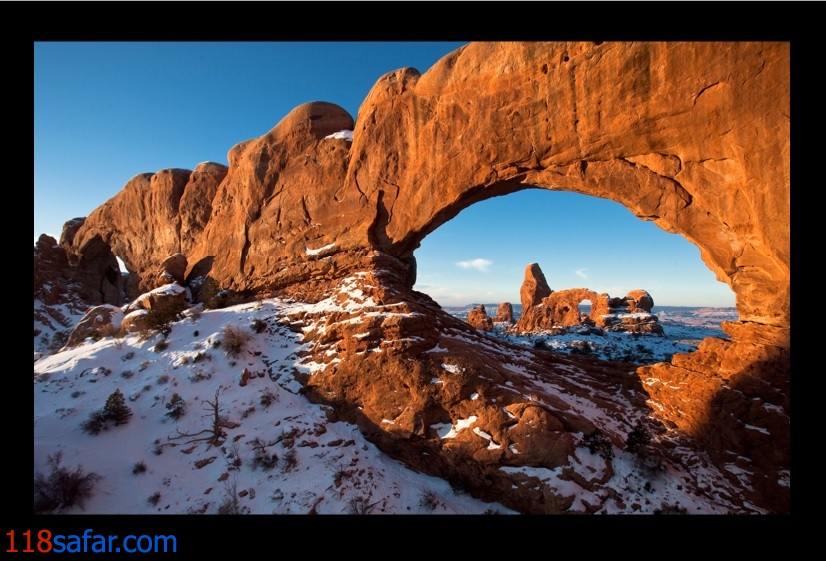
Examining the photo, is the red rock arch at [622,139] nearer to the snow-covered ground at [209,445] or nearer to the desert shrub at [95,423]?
the snow-covered ground at [209,445]

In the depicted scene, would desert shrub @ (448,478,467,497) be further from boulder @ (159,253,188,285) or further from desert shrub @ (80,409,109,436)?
boulder @ (159,253,188,285)

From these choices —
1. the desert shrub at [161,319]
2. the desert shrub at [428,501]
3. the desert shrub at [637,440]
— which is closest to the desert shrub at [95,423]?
the desert shrub at [161,319]

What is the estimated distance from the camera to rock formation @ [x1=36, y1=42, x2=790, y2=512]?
8.04 m

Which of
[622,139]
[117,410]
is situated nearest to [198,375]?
[117,410]

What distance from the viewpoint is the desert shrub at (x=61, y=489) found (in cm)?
720

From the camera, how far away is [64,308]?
2659 cm

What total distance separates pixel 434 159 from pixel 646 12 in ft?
31.4

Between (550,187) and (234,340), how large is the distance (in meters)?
15.2

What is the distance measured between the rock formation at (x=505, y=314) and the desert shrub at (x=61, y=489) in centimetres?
6210

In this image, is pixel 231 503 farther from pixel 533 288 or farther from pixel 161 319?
pixel 533 288

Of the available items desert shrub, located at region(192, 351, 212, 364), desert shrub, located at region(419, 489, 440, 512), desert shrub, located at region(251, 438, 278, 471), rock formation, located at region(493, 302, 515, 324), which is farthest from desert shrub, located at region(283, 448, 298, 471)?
rock formation, located at region(493, 302, 515, 324)

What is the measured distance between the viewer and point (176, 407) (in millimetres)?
10828

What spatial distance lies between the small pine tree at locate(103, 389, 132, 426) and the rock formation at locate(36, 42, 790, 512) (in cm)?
643
